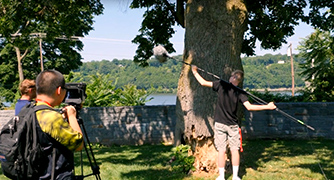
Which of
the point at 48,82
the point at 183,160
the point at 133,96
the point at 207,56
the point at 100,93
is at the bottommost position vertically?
the point at 183,160

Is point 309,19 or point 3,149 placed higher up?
point 309,19

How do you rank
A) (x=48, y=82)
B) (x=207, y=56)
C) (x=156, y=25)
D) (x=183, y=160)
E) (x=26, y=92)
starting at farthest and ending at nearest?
(x=156, y=25)
(x=183, y=160)
(x=207, y=56)
(x=26, y=92)
(x=48, y=82)

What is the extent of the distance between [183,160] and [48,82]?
452cm

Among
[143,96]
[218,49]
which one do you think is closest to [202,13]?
[218,49]

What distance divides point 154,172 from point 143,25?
816 cm

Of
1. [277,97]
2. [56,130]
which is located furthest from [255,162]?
[277,97]

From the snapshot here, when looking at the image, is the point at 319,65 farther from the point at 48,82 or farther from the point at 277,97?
the point at 48,82

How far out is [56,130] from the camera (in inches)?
132

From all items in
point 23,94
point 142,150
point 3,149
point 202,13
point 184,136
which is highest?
point 202,13

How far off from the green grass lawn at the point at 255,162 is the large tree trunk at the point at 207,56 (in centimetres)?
61

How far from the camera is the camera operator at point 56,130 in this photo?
3363mm

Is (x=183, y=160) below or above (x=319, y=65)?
below

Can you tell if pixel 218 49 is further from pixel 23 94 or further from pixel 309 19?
pixel 309 19

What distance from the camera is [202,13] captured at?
297 inches
